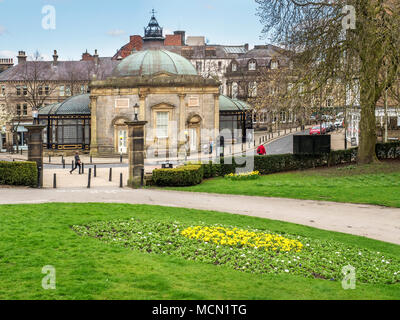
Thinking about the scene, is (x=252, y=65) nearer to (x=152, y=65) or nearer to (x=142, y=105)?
(x=152, y=65)

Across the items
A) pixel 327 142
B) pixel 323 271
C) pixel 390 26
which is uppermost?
pixel 390 26

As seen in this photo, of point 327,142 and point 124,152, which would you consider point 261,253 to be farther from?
point 124,152

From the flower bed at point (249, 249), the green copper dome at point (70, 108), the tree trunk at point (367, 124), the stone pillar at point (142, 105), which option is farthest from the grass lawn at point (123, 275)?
the green copper dome at point (70, 108)

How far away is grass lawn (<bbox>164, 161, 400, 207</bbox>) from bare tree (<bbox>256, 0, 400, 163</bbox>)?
2547 millimetres

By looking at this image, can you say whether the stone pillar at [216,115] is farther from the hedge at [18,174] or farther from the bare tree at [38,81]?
the bare tree at [38,81]

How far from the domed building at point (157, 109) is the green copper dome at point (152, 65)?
0.49 ft

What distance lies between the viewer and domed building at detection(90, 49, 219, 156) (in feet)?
160

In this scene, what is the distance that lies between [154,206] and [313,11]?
1522cm

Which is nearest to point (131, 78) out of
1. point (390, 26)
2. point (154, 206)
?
point (390, 26)

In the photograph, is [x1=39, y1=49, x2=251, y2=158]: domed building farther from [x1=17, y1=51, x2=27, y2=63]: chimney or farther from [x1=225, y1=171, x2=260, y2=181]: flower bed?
[x1=17, y1=51, x2=27, y2=63]: chimney

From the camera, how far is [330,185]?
80.5ft

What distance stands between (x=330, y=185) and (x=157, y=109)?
89.9 feet

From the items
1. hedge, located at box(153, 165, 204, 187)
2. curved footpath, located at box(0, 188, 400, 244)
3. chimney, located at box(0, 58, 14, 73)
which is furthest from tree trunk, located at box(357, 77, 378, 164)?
chimney, located at box(0, 58, 14, 73)

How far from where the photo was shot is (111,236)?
13344 millimetres
